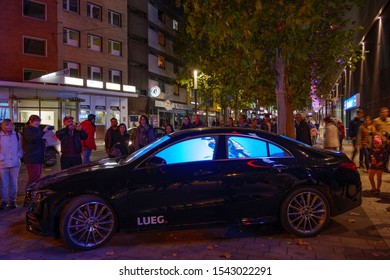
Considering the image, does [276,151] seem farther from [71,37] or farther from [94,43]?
[94,43]

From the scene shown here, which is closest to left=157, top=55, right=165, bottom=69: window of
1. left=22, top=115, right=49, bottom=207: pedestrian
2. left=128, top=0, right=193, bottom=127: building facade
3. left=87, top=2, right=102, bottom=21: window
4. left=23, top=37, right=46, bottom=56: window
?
left=128, top=0, right=193, bottom=127: building facade

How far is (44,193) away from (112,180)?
93cm

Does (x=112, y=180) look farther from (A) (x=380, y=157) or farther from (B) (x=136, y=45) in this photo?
(B) (x=136, y=45)

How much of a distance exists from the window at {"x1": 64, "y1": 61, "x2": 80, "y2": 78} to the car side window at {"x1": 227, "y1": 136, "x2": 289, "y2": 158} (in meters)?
26.3

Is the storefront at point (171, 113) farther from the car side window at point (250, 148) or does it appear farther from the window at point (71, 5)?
the car side window at point (250, 148)

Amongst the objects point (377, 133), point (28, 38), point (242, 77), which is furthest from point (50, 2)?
point (377, 133)

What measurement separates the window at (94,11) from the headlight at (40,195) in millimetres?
28558

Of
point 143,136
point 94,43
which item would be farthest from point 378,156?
point 94,43

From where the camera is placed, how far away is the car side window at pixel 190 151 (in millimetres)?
5289

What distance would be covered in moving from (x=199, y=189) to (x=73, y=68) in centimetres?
2702

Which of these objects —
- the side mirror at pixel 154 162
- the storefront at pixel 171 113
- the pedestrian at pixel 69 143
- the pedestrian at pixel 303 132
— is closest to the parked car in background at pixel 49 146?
the pedestrian at pixel 69 143

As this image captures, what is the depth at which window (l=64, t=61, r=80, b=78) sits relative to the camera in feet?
95.9

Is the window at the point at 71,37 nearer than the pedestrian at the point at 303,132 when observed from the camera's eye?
No

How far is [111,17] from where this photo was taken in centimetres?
3316
